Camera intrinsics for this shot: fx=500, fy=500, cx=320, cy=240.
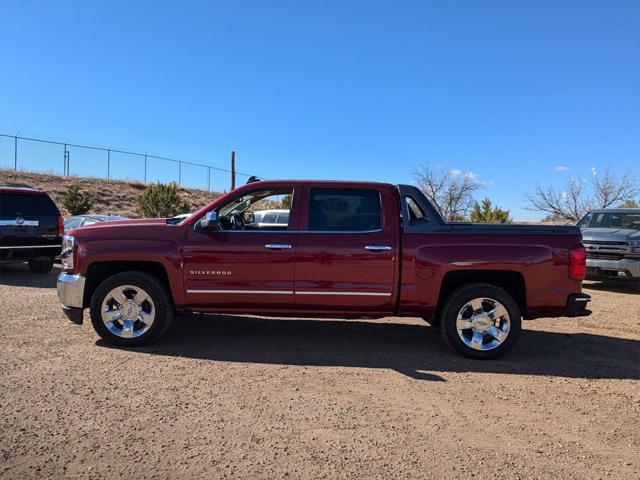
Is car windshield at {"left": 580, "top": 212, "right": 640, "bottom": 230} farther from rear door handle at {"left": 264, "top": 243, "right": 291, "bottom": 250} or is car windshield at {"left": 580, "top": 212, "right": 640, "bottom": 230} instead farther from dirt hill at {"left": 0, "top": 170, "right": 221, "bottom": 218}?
dirt hill at {"left": 0, "top": 170, "right": 221, "bottom": 218}

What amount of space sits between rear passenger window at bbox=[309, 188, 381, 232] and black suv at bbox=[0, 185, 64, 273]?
24.7 feet

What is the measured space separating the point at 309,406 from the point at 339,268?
1.75 meters

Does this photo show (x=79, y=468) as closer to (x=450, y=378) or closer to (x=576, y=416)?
(x=450, y=378)

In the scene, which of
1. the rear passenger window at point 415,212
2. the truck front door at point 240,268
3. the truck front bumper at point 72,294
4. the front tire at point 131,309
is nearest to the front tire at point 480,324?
the rear passenger window at point 415,212

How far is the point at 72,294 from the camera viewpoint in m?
5.56

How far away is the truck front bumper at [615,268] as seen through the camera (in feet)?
33.9

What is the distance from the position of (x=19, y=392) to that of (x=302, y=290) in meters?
2.73

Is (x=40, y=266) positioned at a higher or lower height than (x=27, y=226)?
lower

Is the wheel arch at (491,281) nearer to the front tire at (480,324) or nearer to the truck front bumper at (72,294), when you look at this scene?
the front tire at (480,324)

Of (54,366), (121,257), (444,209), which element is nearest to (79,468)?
(54,366)

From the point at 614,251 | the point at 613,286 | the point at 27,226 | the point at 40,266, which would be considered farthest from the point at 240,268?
→ the point at 613,286

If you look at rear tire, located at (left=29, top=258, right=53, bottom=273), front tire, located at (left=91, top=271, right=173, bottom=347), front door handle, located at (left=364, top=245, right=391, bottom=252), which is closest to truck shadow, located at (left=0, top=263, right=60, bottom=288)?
rear tire, located at (left=29, top=258, right=53, bottom=273)

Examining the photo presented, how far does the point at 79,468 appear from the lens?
301 centimetres

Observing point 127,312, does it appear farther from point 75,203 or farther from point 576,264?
point 75,203
